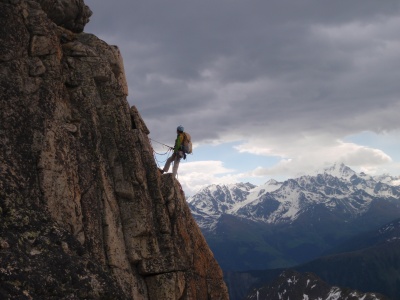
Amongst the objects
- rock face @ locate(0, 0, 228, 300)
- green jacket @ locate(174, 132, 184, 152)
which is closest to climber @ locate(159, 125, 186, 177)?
green jacket @ locate(174, 132, 184, 152)

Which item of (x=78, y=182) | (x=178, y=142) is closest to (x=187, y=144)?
(x=178, y=142)

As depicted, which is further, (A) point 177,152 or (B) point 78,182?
(A) point 177,152

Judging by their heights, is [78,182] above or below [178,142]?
below

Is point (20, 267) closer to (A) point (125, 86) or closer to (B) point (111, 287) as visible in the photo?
(B) point (111, 287)

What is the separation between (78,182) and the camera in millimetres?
26672

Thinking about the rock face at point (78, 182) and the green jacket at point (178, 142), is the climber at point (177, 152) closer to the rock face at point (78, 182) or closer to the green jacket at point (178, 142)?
the green jacket at point (178, 142)

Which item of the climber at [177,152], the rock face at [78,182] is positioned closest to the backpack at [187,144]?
the climber at [177,152]

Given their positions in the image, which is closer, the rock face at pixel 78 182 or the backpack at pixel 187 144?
the rock face at pixel 78 182

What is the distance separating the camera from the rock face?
60.7 ft

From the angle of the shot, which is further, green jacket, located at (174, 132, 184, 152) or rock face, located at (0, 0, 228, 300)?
green jacket, located at (174, 132, 184, 152)

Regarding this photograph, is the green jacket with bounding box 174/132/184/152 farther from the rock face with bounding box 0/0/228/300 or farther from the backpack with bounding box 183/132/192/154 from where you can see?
the rock face with bounding box 0/0/228/300

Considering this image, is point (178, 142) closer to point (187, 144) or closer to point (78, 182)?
point (187, 144)

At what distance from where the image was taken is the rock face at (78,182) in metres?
18.5

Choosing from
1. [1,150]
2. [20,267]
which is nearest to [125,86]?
[1,150]
